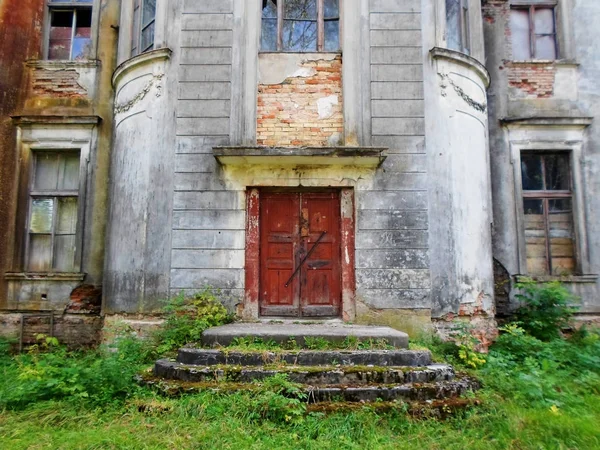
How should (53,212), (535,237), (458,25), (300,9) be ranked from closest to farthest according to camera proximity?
(300,9) < (458,25) < (53,212) < (535,237)

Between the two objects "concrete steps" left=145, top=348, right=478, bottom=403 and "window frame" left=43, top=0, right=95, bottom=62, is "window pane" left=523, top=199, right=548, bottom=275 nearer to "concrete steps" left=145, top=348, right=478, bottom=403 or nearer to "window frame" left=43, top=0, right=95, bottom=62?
"concrete steps" left=145, top=348, right=478, bottom=403

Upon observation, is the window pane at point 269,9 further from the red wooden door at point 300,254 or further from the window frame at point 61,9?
the window frame at point 61,9

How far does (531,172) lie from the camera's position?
8617 millimetres

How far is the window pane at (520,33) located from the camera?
8930 mm

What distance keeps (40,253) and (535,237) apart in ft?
28.2

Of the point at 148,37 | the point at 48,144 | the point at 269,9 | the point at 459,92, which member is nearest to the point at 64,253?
the point at 48,144

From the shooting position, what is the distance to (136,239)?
6918 millimetres

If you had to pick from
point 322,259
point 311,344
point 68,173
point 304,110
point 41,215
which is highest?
point 304,110

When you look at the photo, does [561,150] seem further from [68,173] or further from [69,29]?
[69,29]

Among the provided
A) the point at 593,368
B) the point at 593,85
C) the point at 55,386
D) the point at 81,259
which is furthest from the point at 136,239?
the point at 593,85

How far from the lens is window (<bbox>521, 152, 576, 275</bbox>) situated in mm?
8359

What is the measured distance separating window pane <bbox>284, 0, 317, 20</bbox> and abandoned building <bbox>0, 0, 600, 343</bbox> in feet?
0.06

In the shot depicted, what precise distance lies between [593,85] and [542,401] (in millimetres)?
6454

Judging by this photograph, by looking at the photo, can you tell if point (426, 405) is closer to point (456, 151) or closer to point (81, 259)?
point (456, 151)
